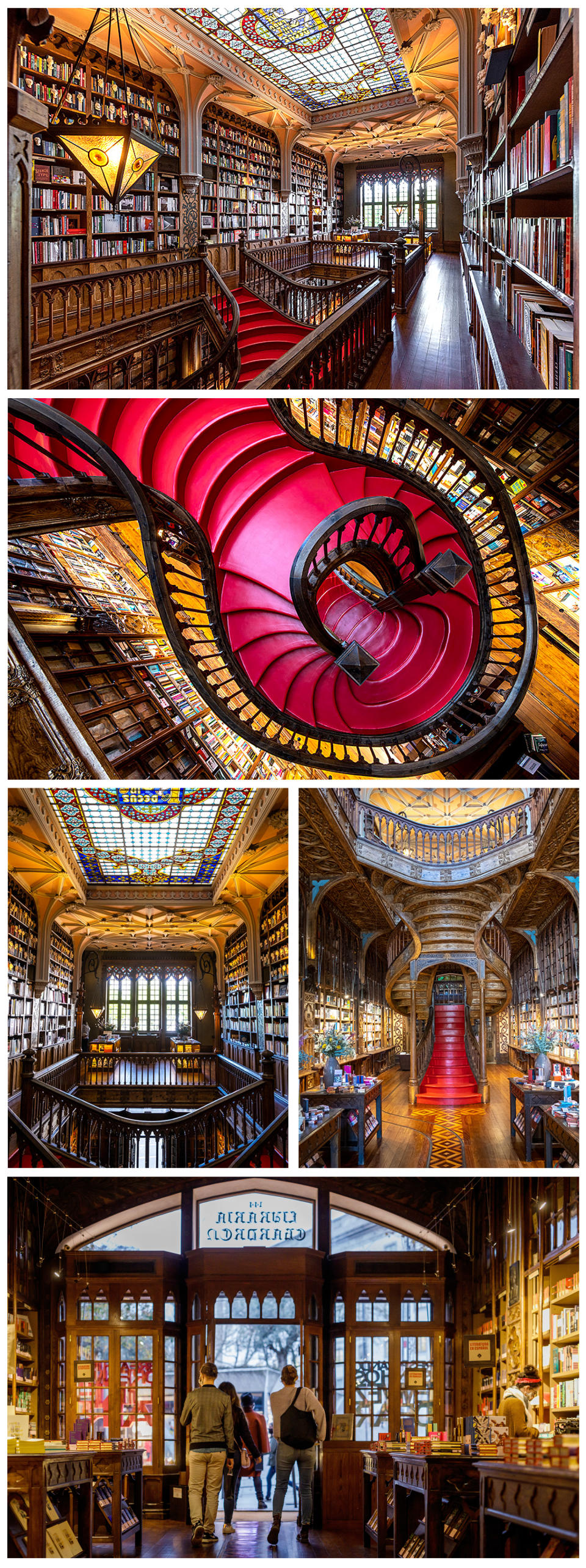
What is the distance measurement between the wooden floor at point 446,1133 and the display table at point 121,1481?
154 cm

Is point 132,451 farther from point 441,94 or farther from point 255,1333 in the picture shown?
point 255,1333

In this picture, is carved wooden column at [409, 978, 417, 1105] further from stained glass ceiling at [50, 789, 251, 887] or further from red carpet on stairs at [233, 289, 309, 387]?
red carpet on stairs at [233, 289, 309, 387]

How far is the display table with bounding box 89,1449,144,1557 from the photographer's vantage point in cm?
441

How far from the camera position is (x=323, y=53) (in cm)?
428

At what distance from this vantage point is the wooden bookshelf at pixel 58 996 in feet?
14.3

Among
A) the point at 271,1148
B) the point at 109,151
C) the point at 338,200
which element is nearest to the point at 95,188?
the point at 109,151

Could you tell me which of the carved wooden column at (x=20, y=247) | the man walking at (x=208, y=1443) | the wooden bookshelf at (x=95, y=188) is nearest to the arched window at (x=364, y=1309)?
the man walking at (x=208, y=1443)

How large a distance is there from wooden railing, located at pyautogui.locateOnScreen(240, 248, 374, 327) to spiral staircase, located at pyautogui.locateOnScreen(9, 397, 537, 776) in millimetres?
343

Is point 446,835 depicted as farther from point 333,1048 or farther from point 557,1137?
point 557,1137

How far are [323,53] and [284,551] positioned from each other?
6.08 feet

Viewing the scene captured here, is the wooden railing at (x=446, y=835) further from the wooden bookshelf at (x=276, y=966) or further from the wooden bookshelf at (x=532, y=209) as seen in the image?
the wooden bookshelf at (x=532, y=209)

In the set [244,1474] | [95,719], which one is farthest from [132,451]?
[244,1474]

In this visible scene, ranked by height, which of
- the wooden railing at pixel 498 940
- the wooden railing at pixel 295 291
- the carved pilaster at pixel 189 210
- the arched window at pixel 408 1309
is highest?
the carved pilaster at pixel 189 210

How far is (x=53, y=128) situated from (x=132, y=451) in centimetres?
114
